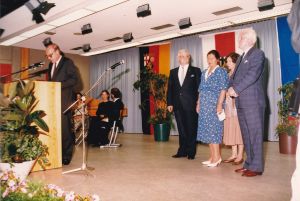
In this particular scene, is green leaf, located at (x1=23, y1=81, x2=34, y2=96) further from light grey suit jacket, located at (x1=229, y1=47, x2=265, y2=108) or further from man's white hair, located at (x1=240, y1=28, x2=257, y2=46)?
man's white hair, located at (x1=240, y1=28, x2=257, y2=46)

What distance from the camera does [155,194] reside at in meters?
2.35

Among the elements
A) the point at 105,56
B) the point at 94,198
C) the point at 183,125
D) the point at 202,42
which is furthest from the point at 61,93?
the point at 105,56

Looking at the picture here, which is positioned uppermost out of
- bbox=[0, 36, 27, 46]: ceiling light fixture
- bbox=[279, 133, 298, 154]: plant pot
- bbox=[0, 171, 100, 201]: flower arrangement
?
bbox=[0, 36, 27, 46]: ceiling light fixture

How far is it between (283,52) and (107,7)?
394 cm

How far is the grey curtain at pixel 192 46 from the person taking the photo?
7833 millimetres

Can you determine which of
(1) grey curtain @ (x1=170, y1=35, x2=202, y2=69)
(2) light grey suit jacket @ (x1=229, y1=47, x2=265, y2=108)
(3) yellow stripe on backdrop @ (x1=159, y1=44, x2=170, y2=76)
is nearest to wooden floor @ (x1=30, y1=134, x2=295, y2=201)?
(2) light grey suit jacket @ (x1=229, y1=47, x2=265, y2=108)

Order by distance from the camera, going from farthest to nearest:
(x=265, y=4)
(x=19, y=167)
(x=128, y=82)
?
(x=128, y=82), (x=265, y=4), (x=19, y=167)

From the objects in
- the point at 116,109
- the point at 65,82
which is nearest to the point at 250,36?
the point at 65,82

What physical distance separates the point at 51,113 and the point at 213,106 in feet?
6.43

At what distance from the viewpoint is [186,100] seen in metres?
3.99

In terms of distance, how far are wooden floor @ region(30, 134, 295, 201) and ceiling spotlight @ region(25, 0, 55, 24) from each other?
3380 millimetres

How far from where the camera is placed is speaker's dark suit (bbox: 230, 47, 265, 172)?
2904 millimetres

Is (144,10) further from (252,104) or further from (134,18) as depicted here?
(252,104)

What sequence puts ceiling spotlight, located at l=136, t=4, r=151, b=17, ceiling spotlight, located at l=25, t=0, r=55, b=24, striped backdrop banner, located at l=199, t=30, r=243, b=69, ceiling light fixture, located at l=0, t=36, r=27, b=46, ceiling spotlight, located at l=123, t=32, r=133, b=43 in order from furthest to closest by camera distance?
ceiling light fixture, located at l=0, t=36, r=27, b=46, ceiling spotlight, located at l=123, t=32, r=133, b=43, striped backdrop banner, located at l=199, t=30, r=243, b=69, ceiling spotlight, located at l=25, t=0, r=55, b=24, ceiling spotlight, located at l=136, t=4, r=151, b=17
